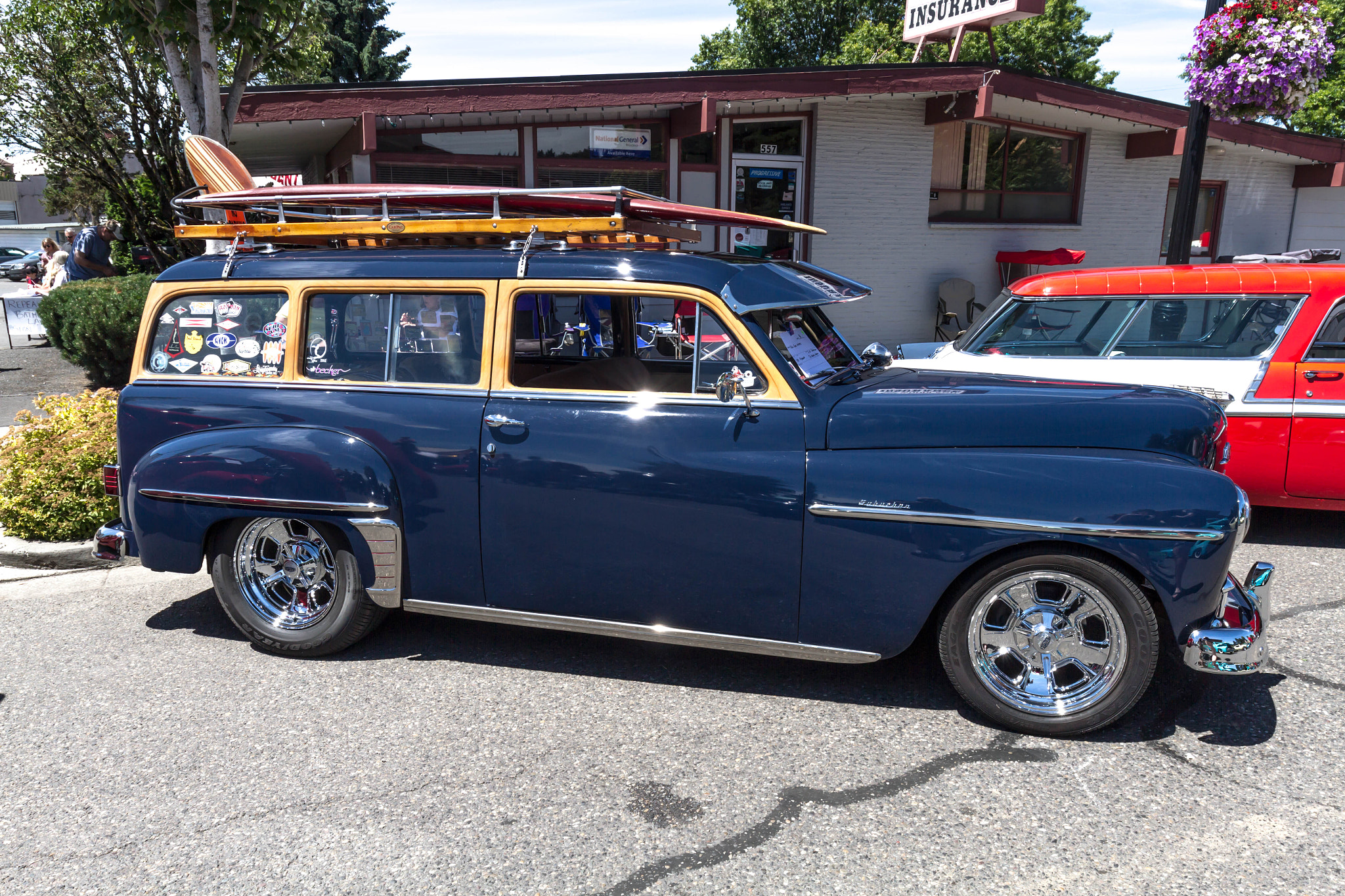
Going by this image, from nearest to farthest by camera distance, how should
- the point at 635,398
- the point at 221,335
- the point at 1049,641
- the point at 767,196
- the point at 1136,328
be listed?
the point at 1049,641, the point at 635,398, the point at 221,335, the point at 1136,328, the point at 767,196

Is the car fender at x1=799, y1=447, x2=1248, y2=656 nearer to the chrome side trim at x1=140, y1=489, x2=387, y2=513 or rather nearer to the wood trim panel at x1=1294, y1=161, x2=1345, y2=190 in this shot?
the chrome side trim at x1=140, y1=489, x2=387, y2=513

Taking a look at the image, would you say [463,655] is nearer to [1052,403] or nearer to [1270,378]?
[1052,403]

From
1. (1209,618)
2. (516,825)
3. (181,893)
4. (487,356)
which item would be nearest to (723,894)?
(516,825)

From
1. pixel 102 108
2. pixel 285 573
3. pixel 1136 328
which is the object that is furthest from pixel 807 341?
pixel 102 108

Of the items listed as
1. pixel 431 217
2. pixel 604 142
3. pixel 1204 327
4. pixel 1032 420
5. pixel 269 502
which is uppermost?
pixel 604 142

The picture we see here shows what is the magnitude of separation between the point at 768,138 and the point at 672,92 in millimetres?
2396

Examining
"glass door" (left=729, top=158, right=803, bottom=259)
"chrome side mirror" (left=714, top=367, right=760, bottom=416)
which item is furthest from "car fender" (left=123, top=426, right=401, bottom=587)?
"glass door" (left=729, top=158, right=803, bottom=259)

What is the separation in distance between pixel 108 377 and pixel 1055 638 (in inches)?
397

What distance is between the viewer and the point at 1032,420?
11.3 ft

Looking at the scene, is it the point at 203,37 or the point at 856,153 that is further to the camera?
the point at 856,153

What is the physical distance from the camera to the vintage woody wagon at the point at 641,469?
3.34 meters

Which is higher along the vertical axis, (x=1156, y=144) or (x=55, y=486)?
(x=1156, y=144)

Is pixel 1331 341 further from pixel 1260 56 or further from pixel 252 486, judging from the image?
pixel 252 486

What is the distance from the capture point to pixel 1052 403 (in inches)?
137
